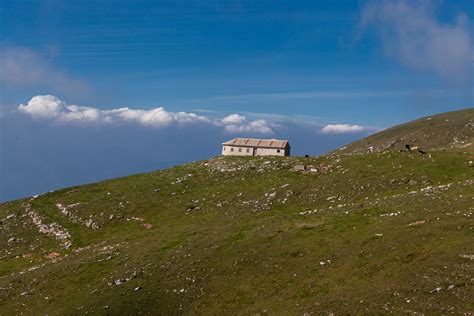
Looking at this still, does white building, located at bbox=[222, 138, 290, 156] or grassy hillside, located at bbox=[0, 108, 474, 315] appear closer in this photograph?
grassy hillside, located at bbox=[0, 108, 474, 315]

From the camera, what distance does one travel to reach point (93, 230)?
5991cm

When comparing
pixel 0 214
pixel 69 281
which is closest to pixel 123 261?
pixel 69 281

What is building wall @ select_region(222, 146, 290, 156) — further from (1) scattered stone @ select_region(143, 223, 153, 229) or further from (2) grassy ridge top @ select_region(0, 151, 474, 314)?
(1) scattered stone @ select_region(143, 223, 153, 229)

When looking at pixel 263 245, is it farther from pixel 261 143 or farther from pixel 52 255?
pixel 261 143

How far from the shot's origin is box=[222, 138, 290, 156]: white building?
4476 inches

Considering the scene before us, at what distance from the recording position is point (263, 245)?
36.6 metres

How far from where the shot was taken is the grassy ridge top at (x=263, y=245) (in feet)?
84.5

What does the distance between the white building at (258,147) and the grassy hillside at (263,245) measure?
4072cm

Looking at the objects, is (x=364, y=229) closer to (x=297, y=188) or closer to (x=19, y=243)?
(x=297, y=188)

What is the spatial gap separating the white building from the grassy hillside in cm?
4072

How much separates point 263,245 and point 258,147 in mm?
79757

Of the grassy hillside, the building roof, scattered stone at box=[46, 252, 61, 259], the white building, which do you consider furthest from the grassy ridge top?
the building roof

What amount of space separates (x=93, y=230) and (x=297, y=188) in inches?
1197

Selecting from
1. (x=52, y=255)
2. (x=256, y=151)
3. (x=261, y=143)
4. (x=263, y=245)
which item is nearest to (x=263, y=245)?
(x=263, y=245)
